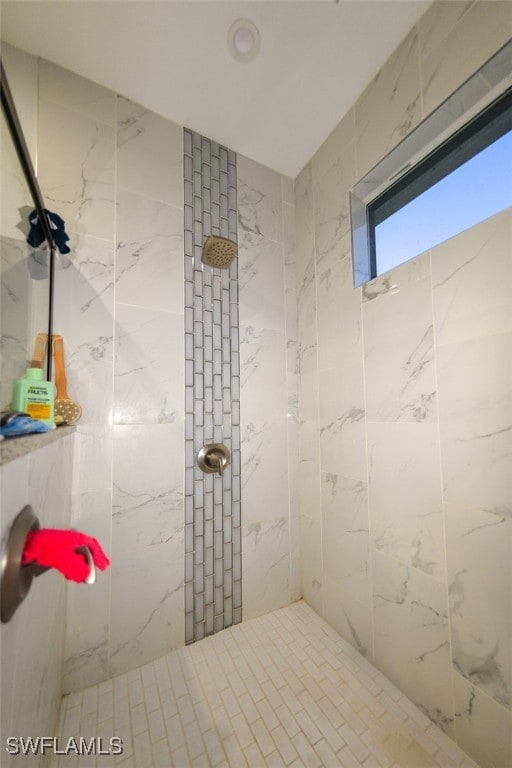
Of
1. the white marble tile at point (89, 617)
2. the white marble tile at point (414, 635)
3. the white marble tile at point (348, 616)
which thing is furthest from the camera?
the white marble tile at point (348, 616)

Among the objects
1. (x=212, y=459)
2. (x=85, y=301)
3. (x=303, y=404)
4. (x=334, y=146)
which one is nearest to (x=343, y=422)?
(x=303, y=404)

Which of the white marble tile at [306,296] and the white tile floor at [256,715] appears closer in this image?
the white tile floor at [256,715]

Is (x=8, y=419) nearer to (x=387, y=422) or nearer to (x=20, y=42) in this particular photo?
(x=387, y=422)

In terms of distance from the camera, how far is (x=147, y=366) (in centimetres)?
108

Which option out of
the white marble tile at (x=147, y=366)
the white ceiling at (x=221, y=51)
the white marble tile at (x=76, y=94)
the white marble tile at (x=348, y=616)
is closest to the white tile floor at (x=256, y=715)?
the white marble tile at (x=348, y=616)

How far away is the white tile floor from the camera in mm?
740

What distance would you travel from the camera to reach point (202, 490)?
1.15 metres

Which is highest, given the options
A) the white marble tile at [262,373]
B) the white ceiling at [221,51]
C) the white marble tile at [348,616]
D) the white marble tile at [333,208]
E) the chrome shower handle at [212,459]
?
the white ceiling at [221,51]

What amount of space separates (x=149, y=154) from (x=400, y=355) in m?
1.27

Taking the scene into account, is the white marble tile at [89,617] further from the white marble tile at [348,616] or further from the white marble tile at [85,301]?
the white marble tile at [348,616]

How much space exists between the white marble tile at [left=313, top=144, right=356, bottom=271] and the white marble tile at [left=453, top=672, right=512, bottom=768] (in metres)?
1.44

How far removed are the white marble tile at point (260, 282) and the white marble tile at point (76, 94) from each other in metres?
0.68

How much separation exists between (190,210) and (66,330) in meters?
0.72

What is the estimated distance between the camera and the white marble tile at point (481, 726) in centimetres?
66
